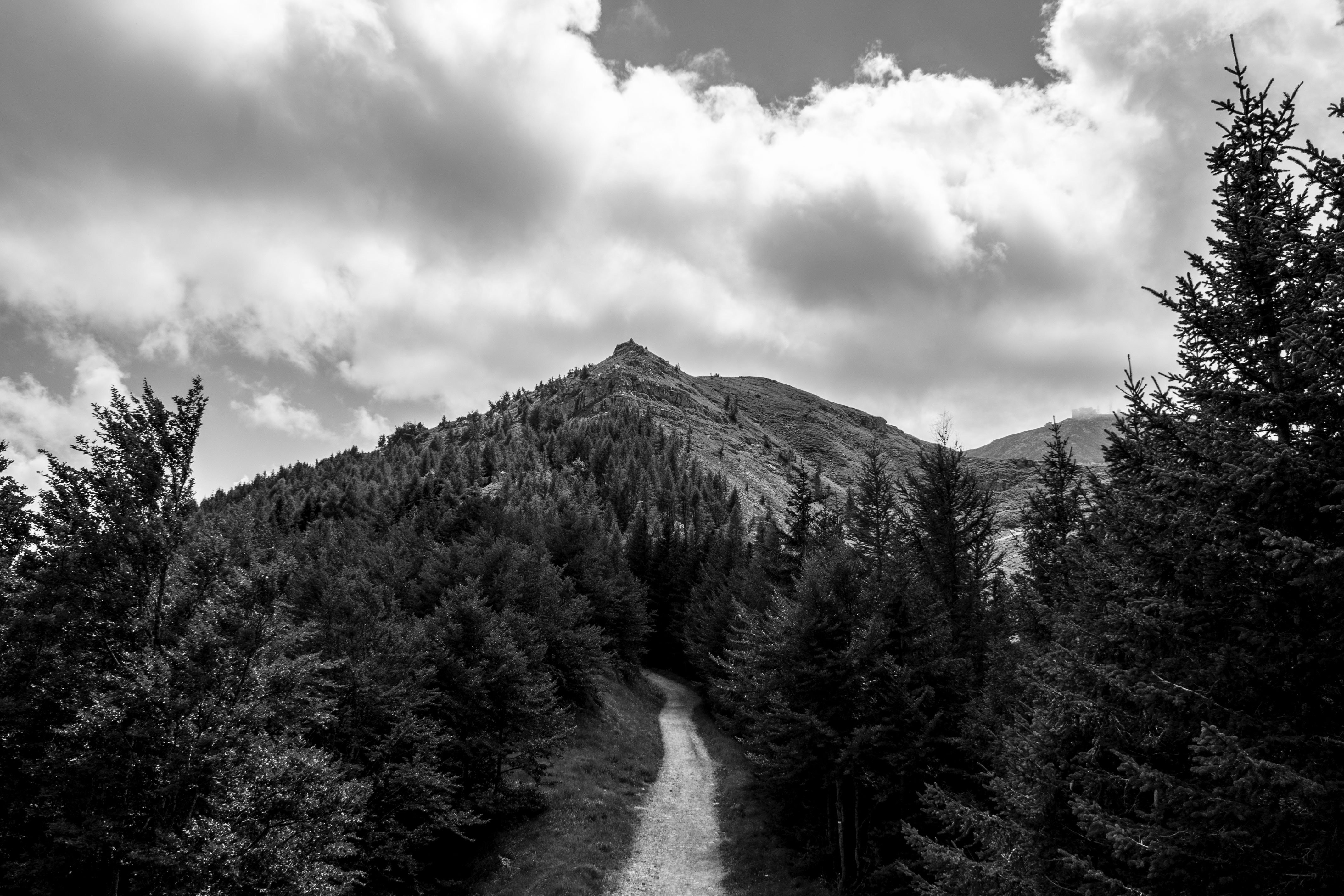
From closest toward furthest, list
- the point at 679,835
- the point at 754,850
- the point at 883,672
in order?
the point at 883,672 < the point at 754,850 < the point at 679,835

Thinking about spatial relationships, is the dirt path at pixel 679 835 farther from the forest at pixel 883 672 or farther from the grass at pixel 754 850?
the forest at pixel 883 672

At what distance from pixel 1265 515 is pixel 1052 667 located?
4192mm

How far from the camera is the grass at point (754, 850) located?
59.8 feet

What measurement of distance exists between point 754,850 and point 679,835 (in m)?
3.82

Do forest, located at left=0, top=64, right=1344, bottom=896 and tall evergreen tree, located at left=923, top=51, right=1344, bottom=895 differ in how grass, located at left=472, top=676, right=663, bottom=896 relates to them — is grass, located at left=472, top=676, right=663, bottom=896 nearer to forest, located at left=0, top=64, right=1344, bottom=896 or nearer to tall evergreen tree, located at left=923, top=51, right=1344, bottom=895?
forest, located at left=0, top=64, right=1344, bottom=896

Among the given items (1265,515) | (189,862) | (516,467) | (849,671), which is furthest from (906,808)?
(516,467)

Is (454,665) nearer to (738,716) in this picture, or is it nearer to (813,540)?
(738,716)

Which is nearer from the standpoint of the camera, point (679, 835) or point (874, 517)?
point (679, 835)

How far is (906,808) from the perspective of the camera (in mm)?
16891

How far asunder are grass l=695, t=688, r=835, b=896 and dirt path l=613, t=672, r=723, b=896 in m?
0.46

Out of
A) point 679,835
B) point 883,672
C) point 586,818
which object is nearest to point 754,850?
point 679,835

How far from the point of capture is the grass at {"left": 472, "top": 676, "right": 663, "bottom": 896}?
62.3ft

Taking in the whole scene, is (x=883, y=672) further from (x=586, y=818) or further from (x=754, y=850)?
(x=586, y=818)

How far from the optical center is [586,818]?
23.7m
